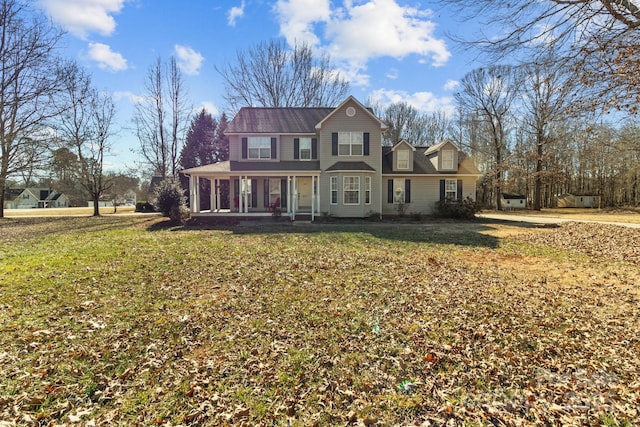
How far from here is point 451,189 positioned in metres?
22.0

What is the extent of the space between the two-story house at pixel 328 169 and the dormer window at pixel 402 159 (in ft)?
0.22

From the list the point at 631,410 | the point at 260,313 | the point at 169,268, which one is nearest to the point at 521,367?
the point at 631,410

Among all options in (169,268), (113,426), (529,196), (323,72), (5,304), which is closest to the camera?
(113,426)

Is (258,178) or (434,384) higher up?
(258,178)

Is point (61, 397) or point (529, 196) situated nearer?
point (61, 397)

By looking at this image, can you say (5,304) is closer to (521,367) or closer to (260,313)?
(260,313)

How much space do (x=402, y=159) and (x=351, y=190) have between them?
4682 mm

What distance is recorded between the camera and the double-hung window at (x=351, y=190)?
779 inches

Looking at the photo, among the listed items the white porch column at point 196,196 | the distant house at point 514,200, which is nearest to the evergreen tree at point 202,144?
the white porch column at point 196,196

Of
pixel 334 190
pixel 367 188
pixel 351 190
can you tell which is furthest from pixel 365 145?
pixel 334 190

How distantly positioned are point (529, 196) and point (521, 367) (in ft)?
161

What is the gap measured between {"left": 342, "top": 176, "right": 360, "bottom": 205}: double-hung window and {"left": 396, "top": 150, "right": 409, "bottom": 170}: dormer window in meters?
3.80

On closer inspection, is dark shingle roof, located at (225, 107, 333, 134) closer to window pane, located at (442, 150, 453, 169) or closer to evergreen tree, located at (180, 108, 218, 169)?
window pane, located at (442, 150, 453, 169)

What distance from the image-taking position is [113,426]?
8.81ft
